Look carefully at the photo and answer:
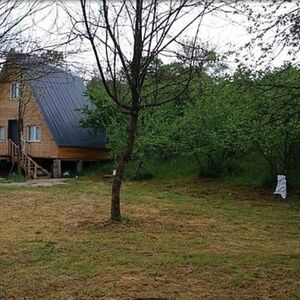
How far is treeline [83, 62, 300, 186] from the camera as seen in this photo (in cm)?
775

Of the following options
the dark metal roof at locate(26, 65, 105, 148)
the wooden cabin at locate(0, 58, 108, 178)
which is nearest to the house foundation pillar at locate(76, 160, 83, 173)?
the wooden cabin at locate(0, 58, 108, 178)

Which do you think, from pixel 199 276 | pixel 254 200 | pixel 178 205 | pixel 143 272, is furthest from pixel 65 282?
pixel 254 200

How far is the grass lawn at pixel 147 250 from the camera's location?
15.5ft

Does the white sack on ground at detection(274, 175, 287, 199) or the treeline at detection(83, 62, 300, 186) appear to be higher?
the treeline at detection(83, 62, 300, 186)

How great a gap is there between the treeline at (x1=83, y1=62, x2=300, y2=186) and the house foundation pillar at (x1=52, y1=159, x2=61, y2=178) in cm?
247

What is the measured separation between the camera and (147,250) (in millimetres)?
6578

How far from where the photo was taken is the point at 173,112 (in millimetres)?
19359

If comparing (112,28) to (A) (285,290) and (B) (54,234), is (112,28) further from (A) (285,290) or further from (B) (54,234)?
(A) (285,290)

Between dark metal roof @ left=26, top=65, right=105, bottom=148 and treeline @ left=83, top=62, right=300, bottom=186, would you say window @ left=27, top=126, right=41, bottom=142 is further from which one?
treeline @ left=83, top=62, right=300, bottom=186

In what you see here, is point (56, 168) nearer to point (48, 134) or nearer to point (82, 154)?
point (48, 134)

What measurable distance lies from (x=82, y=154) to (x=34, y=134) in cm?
267

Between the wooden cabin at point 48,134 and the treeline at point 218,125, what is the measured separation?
1.64 metres

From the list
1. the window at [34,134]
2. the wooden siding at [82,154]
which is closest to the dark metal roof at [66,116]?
the wooden siding at [82,154]

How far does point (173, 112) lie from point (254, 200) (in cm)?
661
